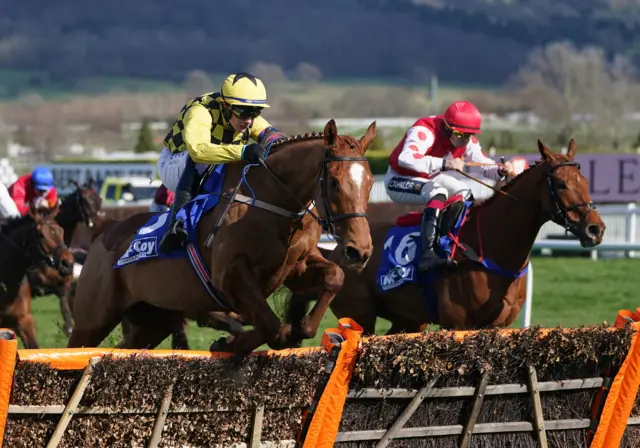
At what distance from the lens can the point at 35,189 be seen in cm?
1016

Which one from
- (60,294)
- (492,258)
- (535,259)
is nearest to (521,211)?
(492,258)

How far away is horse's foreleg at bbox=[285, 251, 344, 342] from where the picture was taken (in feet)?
16.3

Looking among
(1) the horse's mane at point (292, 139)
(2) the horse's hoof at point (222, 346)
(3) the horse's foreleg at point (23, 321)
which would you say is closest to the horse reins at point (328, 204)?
(1) the horse's mane at point (292, 139)

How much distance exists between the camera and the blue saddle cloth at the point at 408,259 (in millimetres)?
6406

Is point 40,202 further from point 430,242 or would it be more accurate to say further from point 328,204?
point 328,204

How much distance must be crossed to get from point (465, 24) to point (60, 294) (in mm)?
54430

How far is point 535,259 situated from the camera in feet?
54.9

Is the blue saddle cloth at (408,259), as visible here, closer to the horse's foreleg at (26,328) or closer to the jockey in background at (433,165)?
the jockey in background at (433,165)

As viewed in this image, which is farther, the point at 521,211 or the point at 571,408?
the point at 521,211

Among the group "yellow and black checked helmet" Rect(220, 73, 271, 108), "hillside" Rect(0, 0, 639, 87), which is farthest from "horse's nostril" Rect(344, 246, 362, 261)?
"hillside" Rect(0, 0, 639, 87)

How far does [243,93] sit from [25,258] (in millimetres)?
3882

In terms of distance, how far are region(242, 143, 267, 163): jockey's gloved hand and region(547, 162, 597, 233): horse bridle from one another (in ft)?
6.16

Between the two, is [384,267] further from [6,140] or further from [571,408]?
[6,140]

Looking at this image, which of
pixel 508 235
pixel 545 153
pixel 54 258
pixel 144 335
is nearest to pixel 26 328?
pixel 54 258
